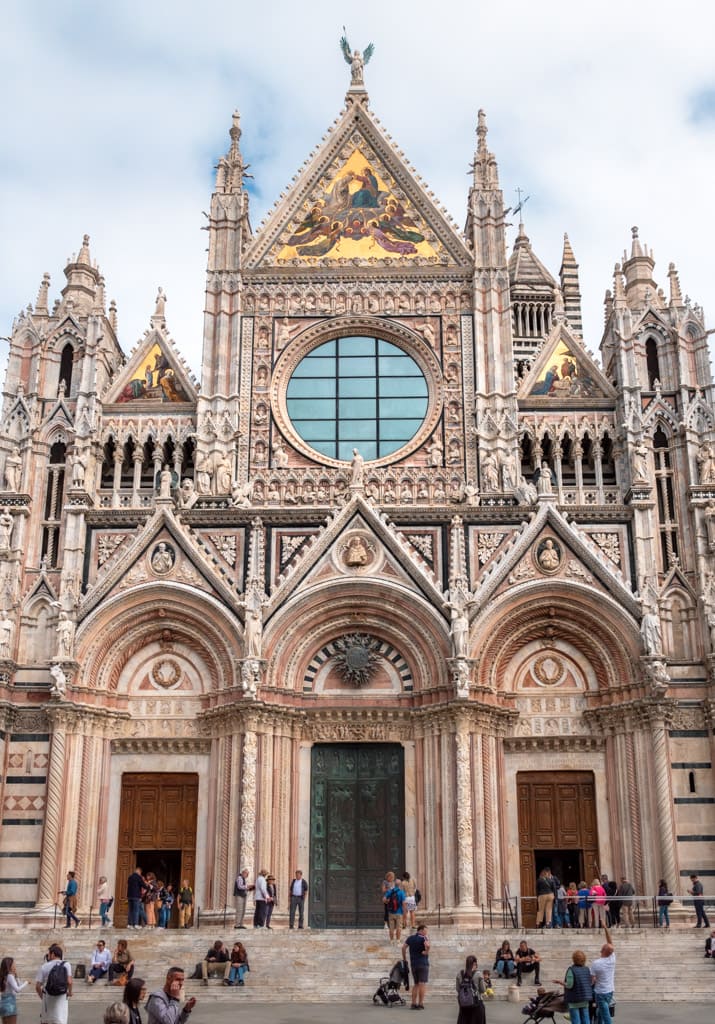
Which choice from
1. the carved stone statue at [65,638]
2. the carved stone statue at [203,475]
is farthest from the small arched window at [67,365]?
the carved stone statue at [65,638]

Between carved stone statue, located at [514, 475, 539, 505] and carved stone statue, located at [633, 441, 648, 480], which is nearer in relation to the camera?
carved stone statue, located at [514, 475, 539, 505]

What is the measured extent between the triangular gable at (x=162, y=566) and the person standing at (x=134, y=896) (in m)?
5.57

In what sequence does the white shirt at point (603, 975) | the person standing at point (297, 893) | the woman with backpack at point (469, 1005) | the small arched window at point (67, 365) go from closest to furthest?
1. the woman with backpack at point (469, 1005)
2. the white shirt at point (603, 975)
3. the person standing at point (297, 893)
4. the small arched window at point (67, 365)

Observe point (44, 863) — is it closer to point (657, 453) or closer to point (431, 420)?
point (431, 420)

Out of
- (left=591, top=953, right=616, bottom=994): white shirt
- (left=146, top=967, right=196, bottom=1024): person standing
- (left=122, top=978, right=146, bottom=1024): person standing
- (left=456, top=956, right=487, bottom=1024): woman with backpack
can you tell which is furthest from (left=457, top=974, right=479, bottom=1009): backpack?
(left=122, top=978, right=146, bottom=1024): person standing

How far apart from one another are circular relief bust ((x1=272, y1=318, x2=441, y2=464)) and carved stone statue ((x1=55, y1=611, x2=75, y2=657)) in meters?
6.66

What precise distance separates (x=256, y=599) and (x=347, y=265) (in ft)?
30.1

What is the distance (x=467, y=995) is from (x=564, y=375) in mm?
18577

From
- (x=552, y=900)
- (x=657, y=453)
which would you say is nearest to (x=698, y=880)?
(x=552, y=900)

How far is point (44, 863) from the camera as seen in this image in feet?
76.7

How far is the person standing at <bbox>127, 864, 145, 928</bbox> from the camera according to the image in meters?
22.4

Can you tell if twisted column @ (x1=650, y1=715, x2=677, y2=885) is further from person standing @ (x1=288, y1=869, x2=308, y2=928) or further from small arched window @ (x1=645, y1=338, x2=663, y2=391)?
small arched window @ (x1=645, y1=338, x2=663, y2=391)

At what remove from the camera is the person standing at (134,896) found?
73.4 feet

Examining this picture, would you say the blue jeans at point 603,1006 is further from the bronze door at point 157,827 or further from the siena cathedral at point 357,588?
the bronze door at point 157,827
